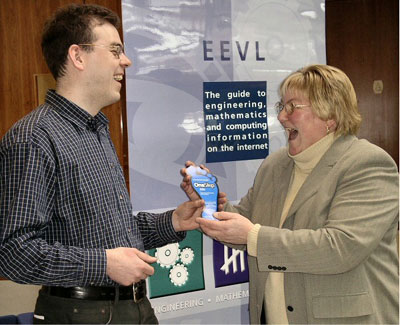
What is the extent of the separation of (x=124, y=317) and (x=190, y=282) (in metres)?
0.92

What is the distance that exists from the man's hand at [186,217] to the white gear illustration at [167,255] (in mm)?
484

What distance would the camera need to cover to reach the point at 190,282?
2.70 m

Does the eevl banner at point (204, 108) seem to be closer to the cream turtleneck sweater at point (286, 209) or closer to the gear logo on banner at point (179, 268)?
the gear logo on banner at point (179, 268)

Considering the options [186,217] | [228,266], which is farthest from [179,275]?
[186,217]

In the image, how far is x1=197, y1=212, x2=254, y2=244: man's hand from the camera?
202cm

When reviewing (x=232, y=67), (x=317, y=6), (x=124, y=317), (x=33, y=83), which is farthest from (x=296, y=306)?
(x=33, y=83)

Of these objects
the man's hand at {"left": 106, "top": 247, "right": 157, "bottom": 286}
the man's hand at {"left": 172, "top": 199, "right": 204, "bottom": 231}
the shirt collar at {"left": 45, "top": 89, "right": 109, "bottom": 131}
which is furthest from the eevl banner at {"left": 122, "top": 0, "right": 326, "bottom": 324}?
the man's hand at {"left": 106, "top": 247, "right": 157, "bottom": 286}

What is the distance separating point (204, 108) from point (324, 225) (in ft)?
3.23

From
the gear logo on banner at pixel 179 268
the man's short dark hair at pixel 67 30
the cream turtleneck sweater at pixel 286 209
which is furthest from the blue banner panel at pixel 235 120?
the man's short dark hair at pixel 67 30

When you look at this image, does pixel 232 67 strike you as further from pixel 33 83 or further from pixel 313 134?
pixel 33 83

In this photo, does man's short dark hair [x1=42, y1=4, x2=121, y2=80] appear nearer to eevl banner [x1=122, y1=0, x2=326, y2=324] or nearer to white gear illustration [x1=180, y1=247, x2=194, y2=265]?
eevl banner [x1=122, y1=0, x2=326, y2=324]

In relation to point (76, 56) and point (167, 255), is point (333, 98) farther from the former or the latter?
point (167, 255)

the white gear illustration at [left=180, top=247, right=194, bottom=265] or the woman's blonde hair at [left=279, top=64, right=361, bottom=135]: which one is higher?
the woman's blonde hair at [left=279, top=64, right=361, bottom=135]

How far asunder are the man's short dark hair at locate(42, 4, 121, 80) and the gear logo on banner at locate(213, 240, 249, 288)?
1281 millimetres
